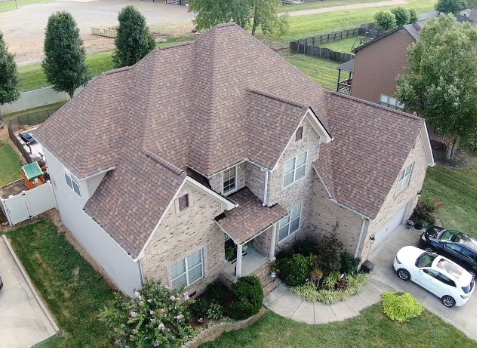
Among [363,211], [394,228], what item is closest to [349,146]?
[363,211]

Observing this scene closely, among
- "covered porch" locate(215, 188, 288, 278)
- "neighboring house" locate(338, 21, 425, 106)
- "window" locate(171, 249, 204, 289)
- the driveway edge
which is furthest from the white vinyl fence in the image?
"neighboring house" locate(338, 21, 425, 106)

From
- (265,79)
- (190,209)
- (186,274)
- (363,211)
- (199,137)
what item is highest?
(265,79)

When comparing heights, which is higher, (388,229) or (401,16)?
(401,16)

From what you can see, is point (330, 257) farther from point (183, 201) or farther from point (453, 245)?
point (183, 201)

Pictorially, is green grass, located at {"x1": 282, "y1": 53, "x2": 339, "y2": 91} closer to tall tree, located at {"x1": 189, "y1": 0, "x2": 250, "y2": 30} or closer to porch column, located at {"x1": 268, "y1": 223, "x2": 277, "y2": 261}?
tall tree, located at {"x1": 189, "y1": 0, "x2": 250, "y2": 30}

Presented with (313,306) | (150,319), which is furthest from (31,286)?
(313,306)

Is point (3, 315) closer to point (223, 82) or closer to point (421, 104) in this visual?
point (223, 82)

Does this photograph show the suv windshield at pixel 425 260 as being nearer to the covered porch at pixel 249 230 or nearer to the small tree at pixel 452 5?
the covered porch at pixel 249 230
